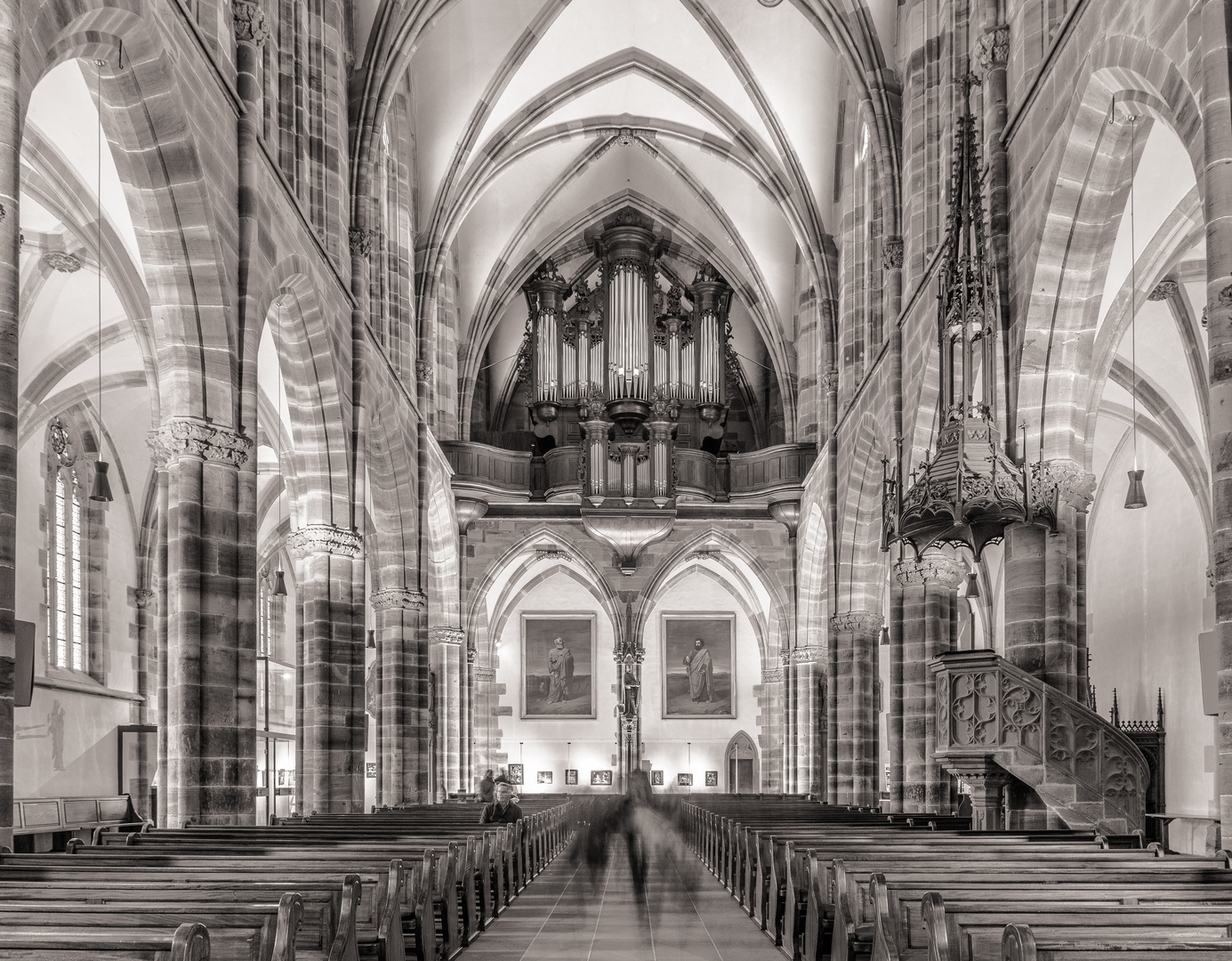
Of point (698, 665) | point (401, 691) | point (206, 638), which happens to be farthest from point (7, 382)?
point (698, 665)

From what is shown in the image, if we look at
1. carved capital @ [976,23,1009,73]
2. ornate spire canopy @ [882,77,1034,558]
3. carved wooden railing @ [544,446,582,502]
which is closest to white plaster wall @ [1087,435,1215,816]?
A: ornate spire canopy @ [882,77,1034,558]

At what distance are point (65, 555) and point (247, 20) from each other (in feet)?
41.2

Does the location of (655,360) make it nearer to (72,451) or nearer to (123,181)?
(72,451)

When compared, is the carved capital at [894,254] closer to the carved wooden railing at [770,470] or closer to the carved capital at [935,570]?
the carved capital at [935,570]

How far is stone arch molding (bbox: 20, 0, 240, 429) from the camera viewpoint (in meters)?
11.6

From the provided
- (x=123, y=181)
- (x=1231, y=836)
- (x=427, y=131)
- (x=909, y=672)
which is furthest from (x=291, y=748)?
(x=1231, y=836)

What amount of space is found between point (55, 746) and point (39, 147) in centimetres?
1120

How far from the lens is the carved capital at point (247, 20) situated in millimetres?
14219

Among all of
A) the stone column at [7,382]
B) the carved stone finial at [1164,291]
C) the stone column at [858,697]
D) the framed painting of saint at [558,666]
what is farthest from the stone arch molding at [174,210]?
the framed painting of saint at [558,666]

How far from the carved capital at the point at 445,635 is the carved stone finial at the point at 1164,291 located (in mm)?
17522

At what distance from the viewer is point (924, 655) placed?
18438 mm

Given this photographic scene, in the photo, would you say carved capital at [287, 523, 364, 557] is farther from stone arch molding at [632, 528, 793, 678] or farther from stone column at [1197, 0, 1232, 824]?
stone arch molding at [632, 528, 793, 678]

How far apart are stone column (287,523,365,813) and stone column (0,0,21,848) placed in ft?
33.4

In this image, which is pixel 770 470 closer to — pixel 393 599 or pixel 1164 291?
pixel 393 599
